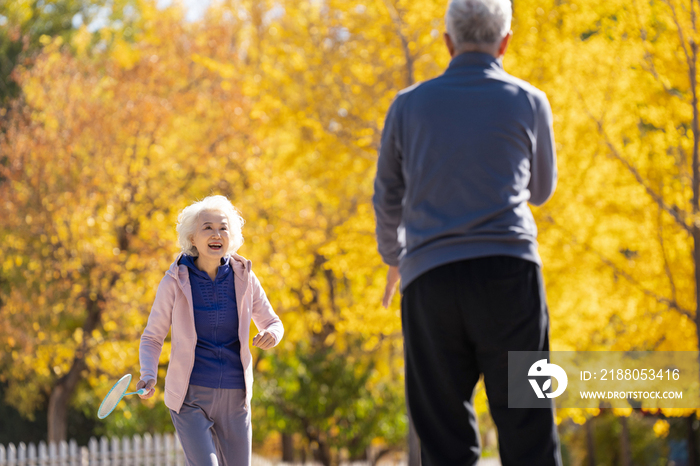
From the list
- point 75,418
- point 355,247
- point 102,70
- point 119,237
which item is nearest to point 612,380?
point 355,247

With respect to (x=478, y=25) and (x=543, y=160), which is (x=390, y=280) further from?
(x=478, y=25)

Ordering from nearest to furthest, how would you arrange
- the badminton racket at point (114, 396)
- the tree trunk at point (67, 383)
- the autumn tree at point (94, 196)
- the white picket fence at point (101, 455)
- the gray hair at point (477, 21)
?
the gray hair at point (477, 21)
the badminton racket at point (114, 396)
the white picket fence at point (101, 455)
the autumn tree at point (94, 196)
the tree trunk at point (67, 383)

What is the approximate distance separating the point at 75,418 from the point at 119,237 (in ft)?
21.7

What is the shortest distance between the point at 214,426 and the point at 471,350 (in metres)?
1.50

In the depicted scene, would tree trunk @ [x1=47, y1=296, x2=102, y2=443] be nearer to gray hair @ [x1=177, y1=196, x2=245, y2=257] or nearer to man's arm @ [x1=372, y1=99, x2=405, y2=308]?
gray hair @ [x1=177, y1=196, x2=245, y2=257]

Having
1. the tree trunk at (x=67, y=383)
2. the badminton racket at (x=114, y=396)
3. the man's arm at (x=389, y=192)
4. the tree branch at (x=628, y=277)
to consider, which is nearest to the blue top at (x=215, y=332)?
the badminton racket at (x=114, y=396)

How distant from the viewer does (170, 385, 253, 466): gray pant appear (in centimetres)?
280

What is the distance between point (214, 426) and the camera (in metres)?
2.96

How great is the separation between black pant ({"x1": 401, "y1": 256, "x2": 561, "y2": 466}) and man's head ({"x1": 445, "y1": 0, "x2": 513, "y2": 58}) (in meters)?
0.65

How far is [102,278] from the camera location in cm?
1020

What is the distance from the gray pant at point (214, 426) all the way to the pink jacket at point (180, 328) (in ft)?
0.18

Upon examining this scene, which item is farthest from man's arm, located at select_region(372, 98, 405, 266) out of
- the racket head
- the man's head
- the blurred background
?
the blurred background

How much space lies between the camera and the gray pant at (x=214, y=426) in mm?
2805

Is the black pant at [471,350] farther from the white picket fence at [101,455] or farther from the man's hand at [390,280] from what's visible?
the white picket fence at [101,455]
